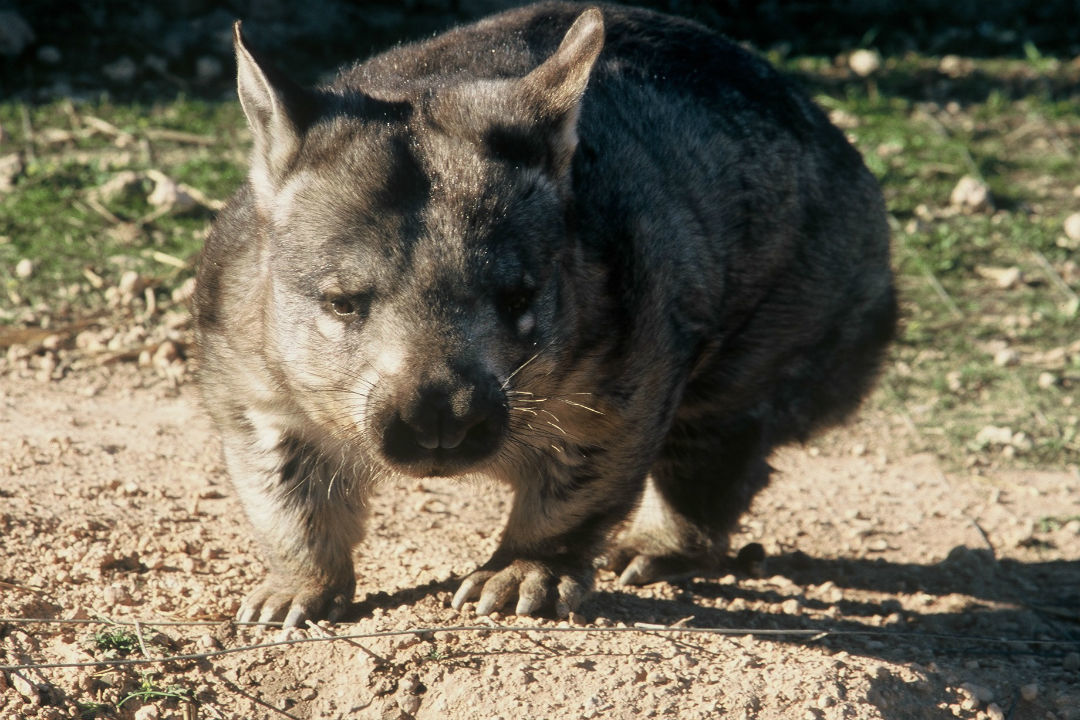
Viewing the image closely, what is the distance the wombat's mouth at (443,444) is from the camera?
3205mm

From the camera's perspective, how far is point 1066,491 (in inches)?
221

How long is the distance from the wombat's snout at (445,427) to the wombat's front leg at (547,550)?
78 cm

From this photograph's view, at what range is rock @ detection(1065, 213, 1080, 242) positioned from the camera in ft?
24.2

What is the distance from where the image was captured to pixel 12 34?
8070mm

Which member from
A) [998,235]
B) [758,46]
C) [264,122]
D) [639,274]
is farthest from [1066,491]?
[758,46]

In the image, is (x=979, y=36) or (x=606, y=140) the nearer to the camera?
(x=606, y=140)

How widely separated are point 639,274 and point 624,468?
0.58 metres

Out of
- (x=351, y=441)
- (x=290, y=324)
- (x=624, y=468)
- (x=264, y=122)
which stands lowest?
(x=624, y=468)

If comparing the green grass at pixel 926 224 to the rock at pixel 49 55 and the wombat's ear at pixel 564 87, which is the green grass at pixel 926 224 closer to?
the rock at pixel 49 55

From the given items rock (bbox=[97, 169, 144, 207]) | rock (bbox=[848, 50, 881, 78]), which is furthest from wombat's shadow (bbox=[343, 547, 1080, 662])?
rock (bbox=[848, 50, 881, 78])

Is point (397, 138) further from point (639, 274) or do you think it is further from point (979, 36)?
point (979, 36)

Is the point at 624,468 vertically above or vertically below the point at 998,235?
above

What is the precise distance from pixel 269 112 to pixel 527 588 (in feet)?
5.04

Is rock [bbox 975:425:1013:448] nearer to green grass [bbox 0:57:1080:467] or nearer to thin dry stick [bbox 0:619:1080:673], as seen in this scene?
green grass [bbox 0:57:1080:467]
